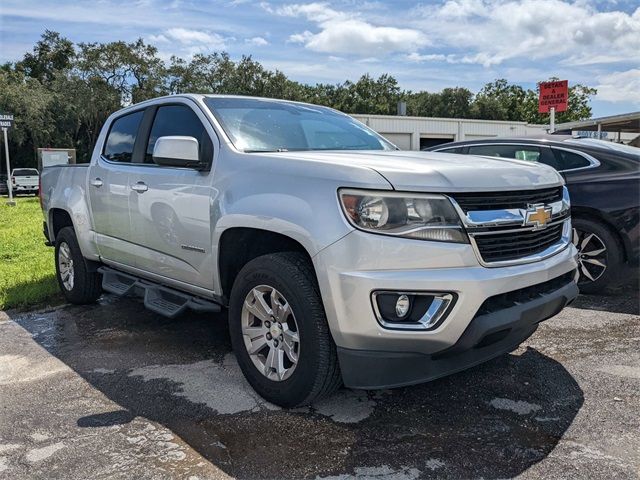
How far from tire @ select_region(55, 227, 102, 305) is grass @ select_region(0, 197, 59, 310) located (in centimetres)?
45

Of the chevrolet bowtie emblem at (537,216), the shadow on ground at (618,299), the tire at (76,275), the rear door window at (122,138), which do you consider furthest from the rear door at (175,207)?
the shadow on ground at (618,299)

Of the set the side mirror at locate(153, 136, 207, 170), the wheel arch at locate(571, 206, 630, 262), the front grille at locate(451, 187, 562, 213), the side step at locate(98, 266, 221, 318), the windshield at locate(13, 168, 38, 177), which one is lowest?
the windshield at locate(13, 168, 38, 177)

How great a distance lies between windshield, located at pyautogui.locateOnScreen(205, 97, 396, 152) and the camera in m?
3.87

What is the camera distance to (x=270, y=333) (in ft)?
10.7

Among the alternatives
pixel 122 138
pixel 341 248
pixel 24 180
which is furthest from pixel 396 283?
pixel 24 180

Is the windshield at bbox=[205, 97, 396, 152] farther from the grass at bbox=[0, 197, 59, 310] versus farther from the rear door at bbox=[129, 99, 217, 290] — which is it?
the grass at bbox=[0, 197, 59, 310]

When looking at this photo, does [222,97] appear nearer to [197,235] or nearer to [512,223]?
[197,235]

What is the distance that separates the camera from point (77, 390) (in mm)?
3641

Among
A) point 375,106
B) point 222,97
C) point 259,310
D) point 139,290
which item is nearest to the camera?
point 259,310

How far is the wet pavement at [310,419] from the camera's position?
2684 mm

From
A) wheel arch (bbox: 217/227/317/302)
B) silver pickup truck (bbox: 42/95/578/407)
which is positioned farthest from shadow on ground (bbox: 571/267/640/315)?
wheel arch (bbox: 217/227/317/302)

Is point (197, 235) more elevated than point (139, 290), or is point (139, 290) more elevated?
point (197, 235)

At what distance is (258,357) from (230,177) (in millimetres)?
1124

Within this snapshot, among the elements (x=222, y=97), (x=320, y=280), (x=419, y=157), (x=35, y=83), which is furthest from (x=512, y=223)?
(x=35, y=83)
